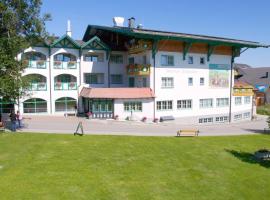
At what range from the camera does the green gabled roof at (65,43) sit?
33.7 meters

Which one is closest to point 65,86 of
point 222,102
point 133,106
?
point 133,106

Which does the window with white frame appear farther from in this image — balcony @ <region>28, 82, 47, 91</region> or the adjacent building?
balcony @ <region>28, 82, 47, 91</region>

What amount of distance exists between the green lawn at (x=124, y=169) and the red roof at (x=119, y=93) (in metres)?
10.9

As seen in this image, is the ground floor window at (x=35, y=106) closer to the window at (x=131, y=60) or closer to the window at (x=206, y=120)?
the window at (x=131, y=60)

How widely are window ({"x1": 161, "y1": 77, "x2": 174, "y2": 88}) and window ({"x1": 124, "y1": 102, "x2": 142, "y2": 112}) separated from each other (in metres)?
4.02

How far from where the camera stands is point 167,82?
116ft

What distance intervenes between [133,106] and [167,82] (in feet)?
18.1

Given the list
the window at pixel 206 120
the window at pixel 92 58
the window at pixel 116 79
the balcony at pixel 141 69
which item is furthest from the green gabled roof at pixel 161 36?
the window at pixel 206 120

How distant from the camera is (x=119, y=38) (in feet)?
126

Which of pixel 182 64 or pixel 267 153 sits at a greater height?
pixel 182 64

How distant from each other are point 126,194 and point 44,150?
23.6 ft

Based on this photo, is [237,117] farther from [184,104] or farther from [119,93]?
[119,93]

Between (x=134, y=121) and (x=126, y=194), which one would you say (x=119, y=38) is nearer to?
(x=134, y=121)

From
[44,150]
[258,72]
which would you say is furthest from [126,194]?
[258,72]
